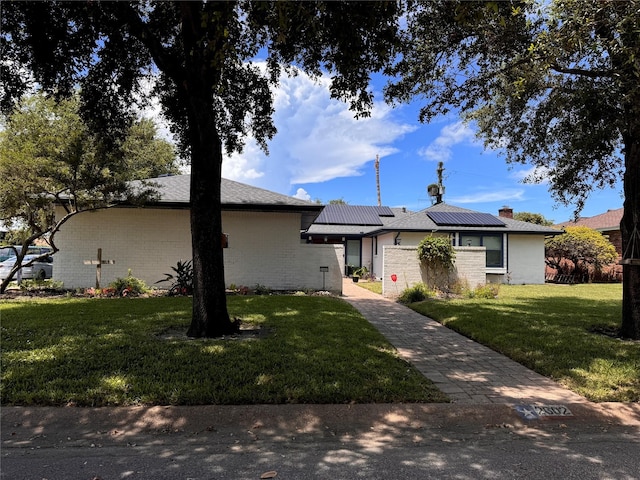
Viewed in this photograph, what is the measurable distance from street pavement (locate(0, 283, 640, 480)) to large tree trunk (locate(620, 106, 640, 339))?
353cm

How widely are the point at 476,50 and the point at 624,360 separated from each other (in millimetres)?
5873

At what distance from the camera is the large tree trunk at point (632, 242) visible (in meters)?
7.29

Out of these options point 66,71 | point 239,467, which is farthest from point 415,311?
point 66,71

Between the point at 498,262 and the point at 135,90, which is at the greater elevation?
the point at 135,90

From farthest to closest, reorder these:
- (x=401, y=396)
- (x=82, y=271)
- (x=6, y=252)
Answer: (x=6, y=252)
(x=82, y=271)
(x=401, y=396)

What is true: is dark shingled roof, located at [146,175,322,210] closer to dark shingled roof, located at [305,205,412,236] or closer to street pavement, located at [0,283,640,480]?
dark shingled roof, located at [305,205,412,236]

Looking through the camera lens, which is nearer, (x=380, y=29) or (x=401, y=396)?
(x=401, y=396)

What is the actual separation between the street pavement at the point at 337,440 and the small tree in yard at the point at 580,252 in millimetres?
20171

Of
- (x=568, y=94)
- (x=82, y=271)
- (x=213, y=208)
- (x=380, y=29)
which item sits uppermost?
(x=380, y=29)

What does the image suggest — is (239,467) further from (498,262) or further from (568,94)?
(498,262)

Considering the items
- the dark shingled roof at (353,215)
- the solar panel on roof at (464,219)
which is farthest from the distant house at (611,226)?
the dark shingled roof at (353,215)

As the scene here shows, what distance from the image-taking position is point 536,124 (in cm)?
942

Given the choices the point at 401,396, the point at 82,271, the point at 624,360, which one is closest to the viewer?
the point at 401,396

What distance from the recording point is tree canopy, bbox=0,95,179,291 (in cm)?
1090
